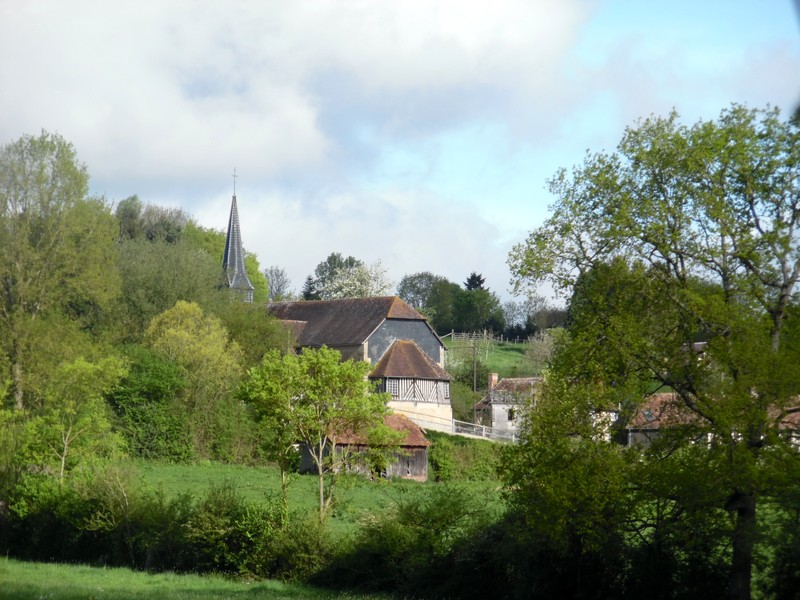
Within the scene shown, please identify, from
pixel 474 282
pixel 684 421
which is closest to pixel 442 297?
pixel 474 282

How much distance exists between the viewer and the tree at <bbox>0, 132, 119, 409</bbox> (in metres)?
40.9

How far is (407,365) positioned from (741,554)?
47009 millimetres

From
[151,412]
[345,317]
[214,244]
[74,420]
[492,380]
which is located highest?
[214,244]

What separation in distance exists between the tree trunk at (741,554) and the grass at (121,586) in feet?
21.6

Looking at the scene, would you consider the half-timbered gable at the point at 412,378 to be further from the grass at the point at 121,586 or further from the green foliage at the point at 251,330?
the grass at the point at 121,586

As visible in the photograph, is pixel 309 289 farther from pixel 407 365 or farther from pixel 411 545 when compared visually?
pixel 411 545

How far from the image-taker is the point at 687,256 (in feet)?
60.7

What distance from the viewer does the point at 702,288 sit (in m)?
18.5

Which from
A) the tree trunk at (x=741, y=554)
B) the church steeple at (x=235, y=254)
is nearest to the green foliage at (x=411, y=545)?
the tree trunk at (x=741, y=554)

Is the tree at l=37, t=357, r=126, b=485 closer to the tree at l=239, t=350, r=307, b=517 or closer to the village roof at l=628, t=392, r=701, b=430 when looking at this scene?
the tree at l=239, t=350, r=307, b=517

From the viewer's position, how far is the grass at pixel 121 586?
1611cm

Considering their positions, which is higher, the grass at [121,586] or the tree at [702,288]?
the tree at [702,288]

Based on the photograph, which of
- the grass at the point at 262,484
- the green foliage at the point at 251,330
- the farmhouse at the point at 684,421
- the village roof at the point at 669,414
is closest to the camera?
the farmhouse at the point at 684,421

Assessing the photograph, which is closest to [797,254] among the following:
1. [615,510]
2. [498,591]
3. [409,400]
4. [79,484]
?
[615,510]
